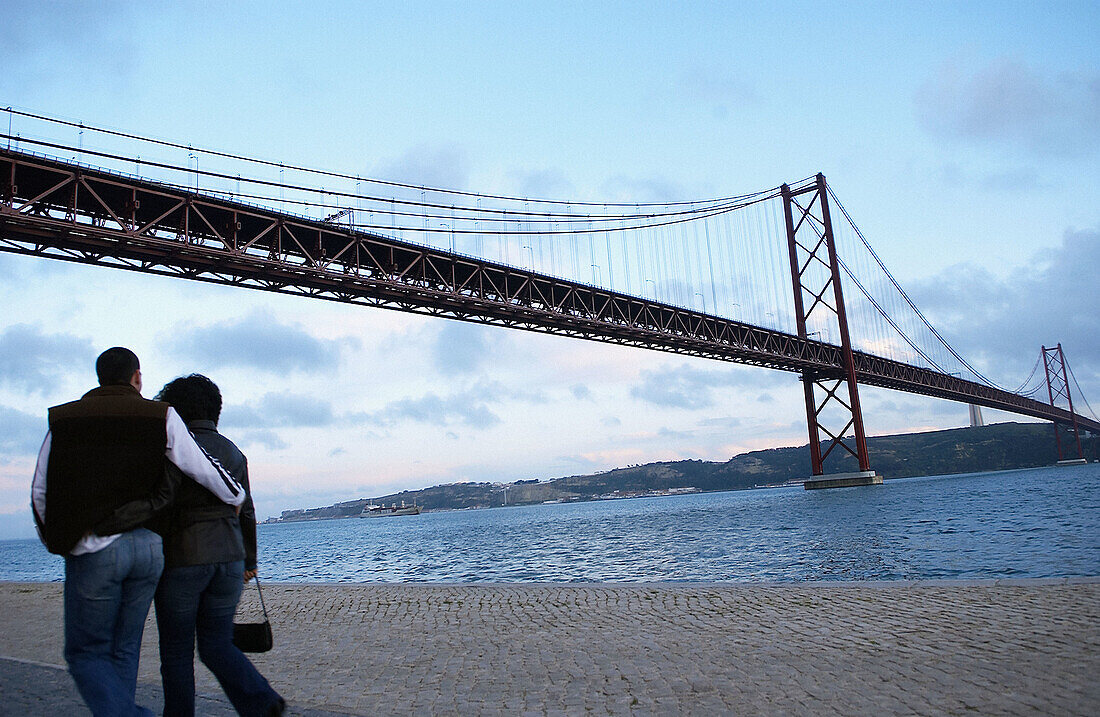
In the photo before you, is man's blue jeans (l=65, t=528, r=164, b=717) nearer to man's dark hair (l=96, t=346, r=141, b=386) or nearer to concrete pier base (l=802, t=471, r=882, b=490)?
man's dark hair (l=96, t=346, r=141, b=386)

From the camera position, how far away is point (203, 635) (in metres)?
3.29

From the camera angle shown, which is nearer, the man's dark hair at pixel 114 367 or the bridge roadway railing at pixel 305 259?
the man's dark hair at pixel 114 367

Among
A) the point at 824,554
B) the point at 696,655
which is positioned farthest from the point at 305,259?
the point at 696,655

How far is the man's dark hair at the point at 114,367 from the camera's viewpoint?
10.3ft

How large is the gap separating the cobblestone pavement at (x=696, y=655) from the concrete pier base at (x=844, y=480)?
4673 centimetres

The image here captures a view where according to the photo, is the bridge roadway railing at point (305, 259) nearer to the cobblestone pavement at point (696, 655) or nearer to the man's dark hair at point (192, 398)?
the cobblestone pavement at point (696, 655)

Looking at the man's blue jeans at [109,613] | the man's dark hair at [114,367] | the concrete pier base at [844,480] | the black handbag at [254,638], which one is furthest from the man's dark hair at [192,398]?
the concrete pier base at [844,480]

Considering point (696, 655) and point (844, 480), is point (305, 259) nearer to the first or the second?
point (696, 655)

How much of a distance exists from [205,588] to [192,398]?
3.08 feet

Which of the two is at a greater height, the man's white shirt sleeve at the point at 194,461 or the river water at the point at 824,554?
the man's white shirt sleeve at the point at 194,461

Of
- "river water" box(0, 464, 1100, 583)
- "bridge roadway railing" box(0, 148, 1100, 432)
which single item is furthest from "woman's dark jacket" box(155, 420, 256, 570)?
"bridge roadway railing" box(0, 148, 1100, 432)

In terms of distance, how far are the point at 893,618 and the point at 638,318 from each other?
35.6 m

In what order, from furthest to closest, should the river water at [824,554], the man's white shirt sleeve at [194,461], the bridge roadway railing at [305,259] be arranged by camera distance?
the bridge roadway railing at [305,259]
the river water at [824,554]
the man's white shirt sleeve at [194,461]

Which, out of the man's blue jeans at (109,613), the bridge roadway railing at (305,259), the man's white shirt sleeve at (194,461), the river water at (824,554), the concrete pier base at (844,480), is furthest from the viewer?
the concrete pier base at (844,480)
